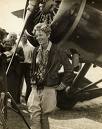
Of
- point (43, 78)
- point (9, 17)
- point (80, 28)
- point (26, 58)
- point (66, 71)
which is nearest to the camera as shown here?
point (80, 28)

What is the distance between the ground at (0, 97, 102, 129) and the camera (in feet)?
18.6

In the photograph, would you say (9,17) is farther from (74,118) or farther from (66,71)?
(66,71)

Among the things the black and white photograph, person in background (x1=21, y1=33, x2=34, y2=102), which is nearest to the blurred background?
person in background (x1=21, y1=33, x2=34, y2=102)

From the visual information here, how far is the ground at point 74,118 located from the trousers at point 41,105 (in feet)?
3.46

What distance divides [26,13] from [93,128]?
74.7 inches

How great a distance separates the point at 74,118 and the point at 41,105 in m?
1.90

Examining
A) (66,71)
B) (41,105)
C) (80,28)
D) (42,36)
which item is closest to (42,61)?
(42,36)

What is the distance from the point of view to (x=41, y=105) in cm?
441

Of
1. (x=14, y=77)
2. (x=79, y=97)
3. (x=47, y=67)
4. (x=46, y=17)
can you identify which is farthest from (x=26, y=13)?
(x=79, y=97)

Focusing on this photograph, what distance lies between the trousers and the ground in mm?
1054

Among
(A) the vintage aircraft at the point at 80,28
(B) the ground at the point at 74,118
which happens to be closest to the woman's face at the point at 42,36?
(A) the vintage aircraft at the point at 80,28

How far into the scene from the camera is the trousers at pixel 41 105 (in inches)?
172

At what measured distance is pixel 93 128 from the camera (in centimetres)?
574

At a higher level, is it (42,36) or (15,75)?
(42,36)
